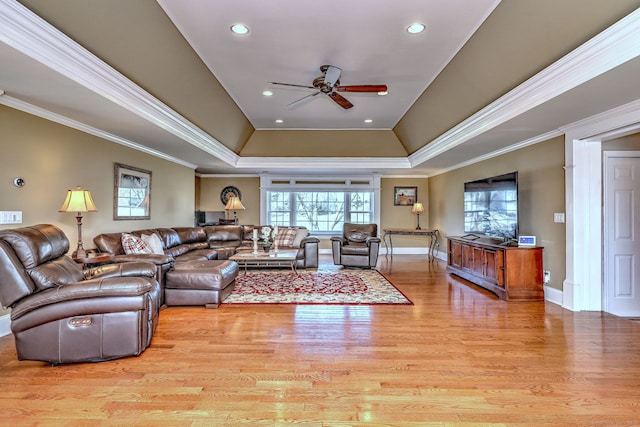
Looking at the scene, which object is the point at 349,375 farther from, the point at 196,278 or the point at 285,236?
the point at 285,236

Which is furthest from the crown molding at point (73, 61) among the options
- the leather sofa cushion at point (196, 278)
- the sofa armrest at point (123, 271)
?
the leather sofa cushion at point (196, 278)

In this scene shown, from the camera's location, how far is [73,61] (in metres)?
2.69

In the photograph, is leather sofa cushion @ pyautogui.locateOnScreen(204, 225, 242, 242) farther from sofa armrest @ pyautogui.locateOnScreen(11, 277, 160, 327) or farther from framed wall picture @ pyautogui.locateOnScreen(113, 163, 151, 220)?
sofa armrest @ pyautogui.locateOnScreen(11, 277, 160, 327)

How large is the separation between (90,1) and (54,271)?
2.12 metres

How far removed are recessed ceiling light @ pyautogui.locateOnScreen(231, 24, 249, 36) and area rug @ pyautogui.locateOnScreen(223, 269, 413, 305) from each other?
3.13 meters

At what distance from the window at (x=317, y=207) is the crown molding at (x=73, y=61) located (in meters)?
5.10

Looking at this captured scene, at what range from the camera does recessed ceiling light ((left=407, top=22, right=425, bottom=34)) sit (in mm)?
3230

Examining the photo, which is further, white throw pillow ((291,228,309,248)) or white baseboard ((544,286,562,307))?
white throw pillow ((291,228,309,248))

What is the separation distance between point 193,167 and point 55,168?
3855mm

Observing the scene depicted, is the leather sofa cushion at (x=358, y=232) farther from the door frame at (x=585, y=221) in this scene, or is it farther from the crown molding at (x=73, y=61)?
the crown molding at (x=73, y=61)

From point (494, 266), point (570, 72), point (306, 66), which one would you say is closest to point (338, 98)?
point (306, 66)

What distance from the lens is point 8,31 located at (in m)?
2.15

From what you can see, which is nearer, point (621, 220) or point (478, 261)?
Result: point (621, 220)

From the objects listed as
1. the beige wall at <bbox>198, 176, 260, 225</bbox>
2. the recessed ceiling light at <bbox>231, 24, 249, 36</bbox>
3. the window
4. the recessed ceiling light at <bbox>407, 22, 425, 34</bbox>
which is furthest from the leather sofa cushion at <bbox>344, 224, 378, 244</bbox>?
the recessed ceiling light at <bbox>231, 24, 249, 36</bbox>
